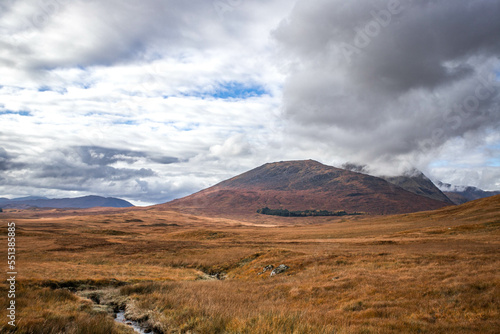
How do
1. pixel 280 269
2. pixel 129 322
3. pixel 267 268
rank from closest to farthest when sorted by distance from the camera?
pixel 129 322
pixel 280 269
pixel 267 268

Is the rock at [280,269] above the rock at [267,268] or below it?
above

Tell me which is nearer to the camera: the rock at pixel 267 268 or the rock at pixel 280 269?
the rock at pixel 280 269

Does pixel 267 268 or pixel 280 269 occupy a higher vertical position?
pixel 280 269

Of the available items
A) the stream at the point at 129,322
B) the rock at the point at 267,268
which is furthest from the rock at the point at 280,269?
the stream at the point at 129,322

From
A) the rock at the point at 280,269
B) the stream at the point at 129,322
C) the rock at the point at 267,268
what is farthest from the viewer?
the rock at the point at 267,268

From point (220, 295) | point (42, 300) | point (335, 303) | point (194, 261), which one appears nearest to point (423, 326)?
point (335, 303)

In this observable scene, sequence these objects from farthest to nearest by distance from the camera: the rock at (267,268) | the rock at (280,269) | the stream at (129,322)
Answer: the rock at (267,268), the rock at (280,269), the stream at (129,322)

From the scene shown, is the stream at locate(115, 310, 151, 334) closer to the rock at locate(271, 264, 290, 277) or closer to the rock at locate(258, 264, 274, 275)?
the rock at locate(271, 264, 290, 277)

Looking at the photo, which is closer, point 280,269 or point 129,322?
point 129,322

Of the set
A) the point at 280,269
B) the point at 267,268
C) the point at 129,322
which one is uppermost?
the point at 129,322

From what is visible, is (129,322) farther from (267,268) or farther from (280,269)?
(267,268)

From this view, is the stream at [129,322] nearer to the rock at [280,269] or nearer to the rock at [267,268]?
the rock at [280,269]

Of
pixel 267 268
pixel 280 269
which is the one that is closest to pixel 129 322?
pixel 280 269

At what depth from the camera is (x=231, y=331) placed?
10023 millimetres
